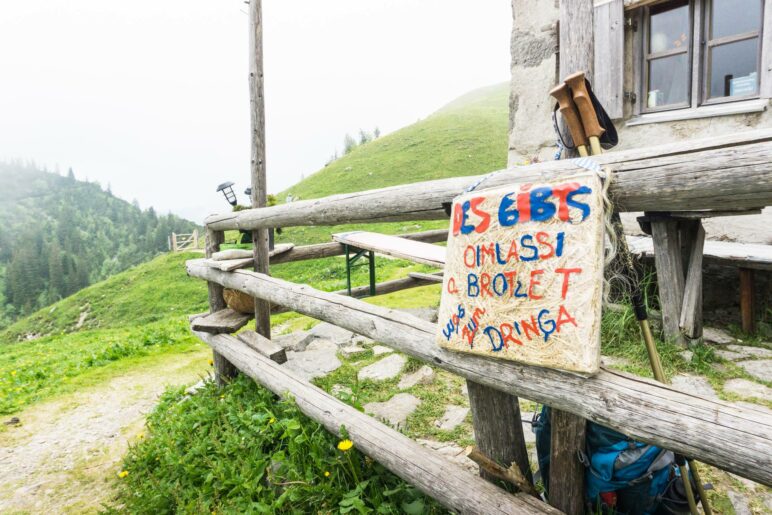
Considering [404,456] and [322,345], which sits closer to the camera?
[404,456]

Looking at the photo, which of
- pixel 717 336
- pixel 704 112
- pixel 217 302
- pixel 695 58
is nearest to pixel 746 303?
pixel 717 336

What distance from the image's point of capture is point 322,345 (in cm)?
481

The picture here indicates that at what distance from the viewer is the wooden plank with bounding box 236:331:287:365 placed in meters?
3.23

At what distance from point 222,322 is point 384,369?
155 centimetres

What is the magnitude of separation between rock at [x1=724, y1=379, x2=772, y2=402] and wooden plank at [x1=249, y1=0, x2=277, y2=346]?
371 cm

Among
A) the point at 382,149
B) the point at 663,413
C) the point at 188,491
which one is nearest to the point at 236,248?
the point at 188,491

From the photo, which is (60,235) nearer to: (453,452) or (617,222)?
(453,452)

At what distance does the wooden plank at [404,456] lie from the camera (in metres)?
1.65

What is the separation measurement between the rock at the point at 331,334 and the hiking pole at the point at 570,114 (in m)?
3.73

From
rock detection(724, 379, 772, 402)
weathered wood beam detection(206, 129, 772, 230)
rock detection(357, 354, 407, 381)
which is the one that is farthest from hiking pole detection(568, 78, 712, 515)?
rock detection(357, 354, 407, 381)

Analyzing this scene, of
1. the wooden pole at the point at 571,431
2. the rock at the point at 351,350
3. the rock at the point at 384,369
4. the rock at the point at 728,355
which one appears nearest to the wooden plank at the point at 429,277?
the rock at the point at 351,350

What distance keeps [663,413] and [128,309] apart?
1879 cm

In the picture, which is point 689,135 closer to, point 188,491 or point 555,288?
point 555,288

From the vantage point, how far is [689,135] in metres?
4.29
